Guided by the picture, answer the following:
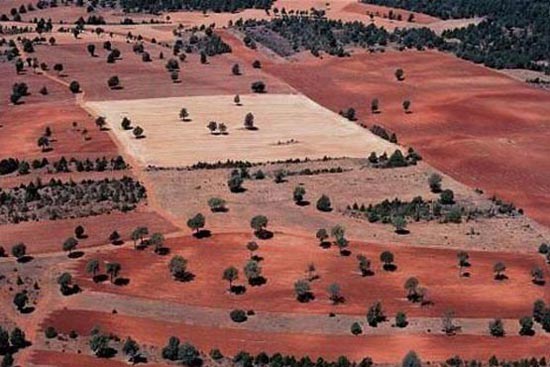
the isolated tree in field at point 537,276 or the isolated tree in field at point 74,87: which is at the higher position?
the isolated tree in field at point 74,87

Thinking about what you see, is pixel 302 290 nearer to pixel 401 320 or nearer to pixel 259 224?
pixel 401 320

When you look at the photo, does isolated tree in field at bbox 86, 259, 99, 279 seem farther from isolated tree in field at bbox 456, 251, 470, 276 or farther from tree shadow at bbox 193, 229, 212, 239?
isolated tree in field at bbox 456, 251, 470, 276

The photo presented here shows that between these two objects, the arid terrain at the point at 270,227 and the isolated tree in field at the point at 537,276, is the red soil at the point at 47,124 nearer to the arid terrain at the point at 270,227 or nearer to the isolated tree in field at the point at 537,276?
the arid terrain at the point at 270,227

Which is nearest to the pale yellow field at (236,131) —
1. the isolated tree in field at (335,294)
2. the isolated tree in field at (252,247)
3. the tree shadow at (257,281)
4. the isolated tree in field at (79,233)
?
the isolated tree in field at (79,233)

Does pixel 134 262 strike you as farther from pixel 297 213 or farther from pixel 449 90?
pixel 449 90

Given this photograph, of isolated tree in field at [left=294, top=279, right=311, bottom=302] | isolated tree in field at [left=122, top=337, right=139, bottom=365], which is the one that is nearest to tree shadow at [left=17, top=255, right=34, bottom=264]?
isolated tree in field at [left=122, top=337, right=139, bottom=365]

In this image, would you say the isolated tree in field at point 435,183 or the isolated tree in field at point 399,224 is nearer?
the isolated tree in field at point 399,224
